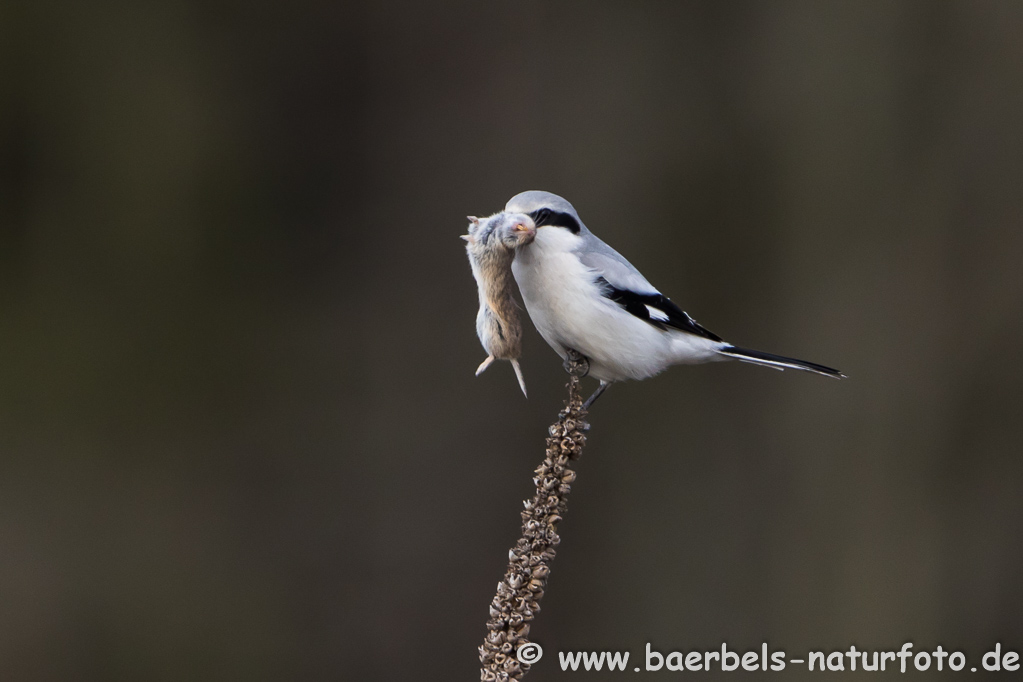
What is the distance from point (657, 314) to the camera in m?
1.18

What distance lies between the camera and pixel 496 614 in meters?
0.68

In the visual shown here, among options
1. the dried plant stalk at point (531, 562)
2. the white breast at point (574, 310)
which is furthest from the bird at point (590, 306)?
the dried plant stalk at point (531, 562)

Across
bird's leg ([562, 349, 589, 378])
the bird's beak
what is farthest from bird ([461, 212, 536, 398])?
bird's leg ([562, 349, 589, 378])

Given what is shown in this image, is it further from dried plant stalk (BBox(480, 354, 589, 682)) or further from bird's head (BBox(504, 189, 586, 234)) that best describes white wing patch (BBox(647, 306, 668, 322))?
dried plant stalk (BBox(480, 354, 589, 682))

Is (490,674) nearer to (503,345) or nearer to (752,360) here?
(503,345)

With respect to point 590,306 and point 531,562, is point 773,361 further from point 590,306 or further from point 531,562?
point 531,562

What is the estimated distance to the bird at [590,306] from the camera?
1.07 meters

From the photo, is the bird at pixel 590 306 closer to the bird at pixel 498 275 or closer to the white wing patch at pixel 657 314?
the white wing patch at pixel 657 314

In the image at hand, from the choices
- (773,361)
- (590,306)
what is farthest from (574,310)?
(773,361)

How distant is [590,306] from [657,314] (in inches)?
6.0

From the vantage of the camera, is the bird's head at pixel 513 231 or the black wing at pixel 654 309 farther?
the black wing at pixel 654 309

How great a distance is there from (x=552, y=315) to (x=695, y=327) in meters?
0.26

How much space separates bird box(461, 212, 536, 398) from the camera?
887 mm

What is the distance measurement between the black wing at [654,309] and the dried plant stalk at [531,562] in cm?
34
